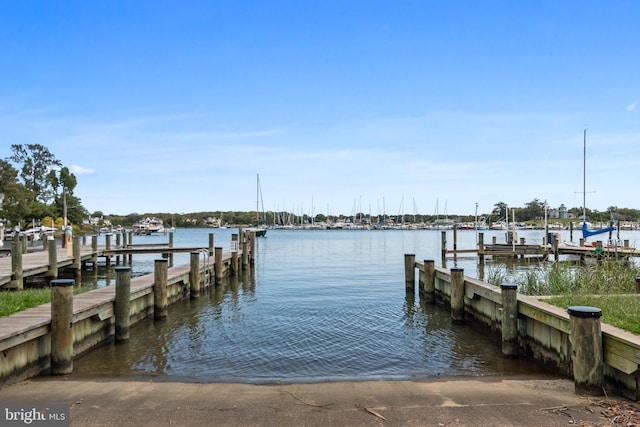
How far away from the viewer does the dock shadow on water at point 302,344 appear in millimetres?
9492

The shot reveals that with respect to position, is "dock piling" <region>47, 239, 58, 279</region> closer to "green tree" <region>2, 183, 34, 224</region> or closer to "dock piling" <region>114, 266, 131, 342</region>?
"dock piling" <region>114, 266, 131, 342</region>

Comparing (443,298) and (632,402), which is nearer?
(632,402)

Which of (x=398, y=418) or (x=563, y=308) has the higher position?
(x=563, y=308)

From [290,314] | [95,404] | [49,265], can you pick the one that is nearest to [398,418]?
[95,404]

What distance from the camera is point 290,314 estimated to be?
1592 centimetres

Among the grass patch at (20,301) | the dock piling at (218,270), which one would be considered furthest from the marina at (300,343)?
the dock piling at (218,270)

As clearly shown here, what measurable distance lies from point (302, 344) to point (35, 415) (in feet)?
22.1

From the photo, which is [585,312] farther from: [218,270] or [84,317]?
[218,270]

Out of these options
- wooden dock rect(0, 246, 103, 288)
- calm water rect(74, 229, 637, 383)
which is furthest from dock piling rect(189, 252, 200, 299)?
wooden dock rect(0, 246, 103, 288)

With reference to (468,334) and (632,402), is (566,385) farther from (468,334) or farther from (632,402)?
(468,334)

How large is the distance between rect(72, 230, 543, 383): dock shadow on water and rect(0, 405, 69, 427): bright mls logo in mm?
2700

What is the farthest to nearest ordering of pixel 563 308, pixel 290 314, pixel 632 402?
pixel 290 314 < pixel 563 308 < pixel 632 402

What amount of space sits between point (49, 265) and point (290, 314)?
42.6 ft

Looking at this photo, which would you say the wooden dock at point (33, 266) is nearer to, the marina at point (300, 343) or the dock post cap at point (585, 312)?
the marina at point (300, 343)
